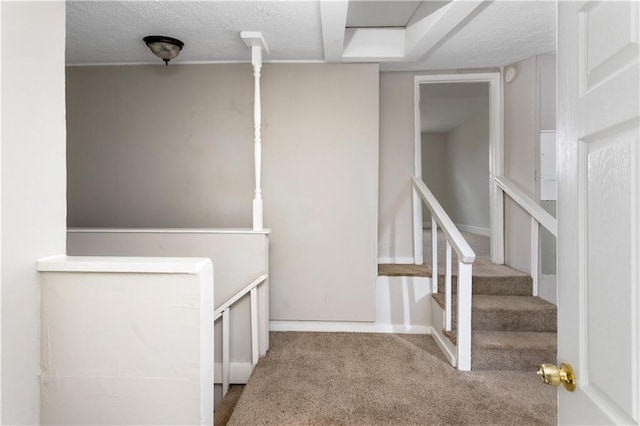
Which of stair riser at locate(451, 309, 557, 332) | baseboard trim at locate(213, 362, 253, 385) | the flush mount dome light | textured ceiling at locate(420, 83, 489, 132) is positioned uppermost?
textured ceiling at locate(420, 83, 489, 132)

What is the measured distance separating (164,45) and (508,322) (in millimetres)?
3218

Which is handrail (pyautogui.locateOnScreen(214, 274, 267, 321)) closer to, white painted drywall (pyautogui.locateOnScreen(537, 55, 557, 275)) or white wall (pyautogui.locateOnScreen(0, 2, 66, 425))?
white wall (pyautogui.locateOnScreen(0, 2, 66, 425))

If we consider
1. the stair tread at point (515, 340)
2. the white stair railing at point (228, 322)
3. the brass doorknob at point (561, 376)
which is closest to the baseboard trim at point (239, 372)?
the white stair railing at point (228, 322)

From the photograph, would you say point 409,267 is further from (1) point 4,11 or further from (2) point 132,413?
(1) point 4,11

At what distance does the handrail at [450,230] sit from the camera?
7.01 ft

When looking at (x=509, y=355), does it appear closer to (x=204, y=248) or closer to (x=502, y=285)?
(x=502, y=285)

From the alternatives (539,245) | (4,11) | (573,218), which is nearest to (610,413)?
(573,218)

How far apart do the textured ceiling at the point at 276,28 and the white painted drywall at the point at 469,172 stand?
112 inches

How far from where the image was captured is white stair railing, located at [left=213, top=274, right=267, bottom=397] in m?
2.29

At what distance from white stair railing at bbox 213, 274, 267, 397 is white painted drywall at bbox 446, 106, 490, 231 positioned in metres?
4.42

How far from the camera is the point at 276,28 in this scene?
232cm

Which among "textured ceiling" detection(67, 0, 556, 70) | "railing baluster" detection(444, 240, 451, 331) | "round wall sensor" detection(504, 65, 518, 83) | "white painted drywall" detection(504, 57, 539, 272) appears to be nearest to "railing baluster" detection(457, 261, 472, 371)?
"railing baluster" detection(444, 240, 451, 331)

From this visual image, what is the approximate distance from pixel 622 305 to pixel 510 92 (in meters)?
3.04

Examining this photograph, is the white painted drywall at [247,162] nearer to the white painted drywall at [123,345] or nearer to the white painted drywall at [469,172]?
the white painted drywall at [123,345]
